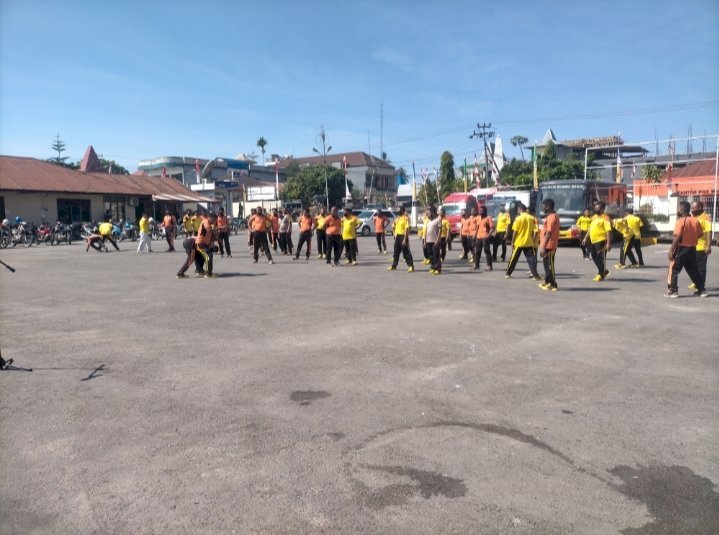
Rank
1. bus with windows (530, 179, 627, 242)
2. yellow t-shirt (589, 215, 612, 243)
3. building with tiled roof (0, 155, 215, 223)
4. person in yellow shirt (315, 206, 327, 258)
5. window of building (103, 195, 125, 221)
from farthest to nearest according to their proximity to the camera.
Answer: window of building (103, 195, 125, 221) < building with tiled roof (0, 155, 215, 223) < bus with windows (530, 179, 627, 242) < person in yellow shirt (315, 206, 327, 258) < yellow t-shirt (589, 215, 612, 243)

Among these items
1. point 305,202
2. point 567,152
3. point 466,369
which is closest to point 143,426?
point 466,369

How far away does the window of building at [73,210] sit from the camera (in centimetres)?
3659

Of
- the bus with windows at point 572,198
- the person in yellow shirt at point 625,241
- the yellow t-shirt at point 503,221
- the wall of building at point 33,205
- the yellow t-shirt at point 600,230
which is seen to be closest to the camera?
the yellow t-shirt at point 600,230

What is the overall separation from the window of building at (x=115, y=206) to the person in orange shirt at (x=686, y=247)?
37.0 meters

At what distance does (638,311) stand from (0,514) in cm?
889

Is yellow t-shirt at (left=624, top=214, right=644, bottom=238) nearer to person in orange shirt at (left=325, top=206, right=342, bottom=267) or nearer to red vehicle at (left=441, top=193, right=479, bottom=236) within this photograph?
person in orange shirt at (left=325, top=206, right=342, bottom=267)

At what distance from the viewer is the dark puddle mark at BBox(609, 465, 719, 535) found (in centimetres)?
324

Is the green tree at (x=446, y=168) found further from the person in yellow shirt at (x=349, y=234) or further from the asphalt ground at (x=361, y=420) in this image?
the asphalt ground at (x=361, y=420)

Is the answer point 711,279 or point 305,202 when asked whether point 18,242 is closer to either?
point 711,279

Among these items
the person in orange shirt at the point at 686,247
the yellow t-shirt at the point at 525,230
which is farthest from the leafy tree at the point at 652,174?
the person in orange shirt at the point at 686,247

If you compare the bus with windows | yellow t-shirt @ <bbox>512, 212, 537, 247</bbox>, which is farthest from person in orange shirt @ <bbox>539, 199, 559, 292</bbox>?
the bus with windows

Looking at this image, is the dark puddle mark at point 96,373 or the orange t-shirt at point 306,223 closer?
the dark puddle mark at point 96,373

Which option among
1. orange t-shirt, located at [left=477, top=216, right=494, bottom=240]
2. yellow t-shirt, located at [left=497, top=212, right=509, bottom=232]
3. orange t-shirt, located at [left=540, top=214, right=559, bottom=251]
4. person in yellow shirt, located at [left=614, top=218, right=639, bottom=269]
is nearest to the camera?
orange t-shirt, located at [left=540, top=214, right=559, bottom=251]

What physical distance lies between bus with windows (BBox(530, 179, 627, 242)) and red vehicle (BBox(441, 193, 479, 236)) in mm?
3148
